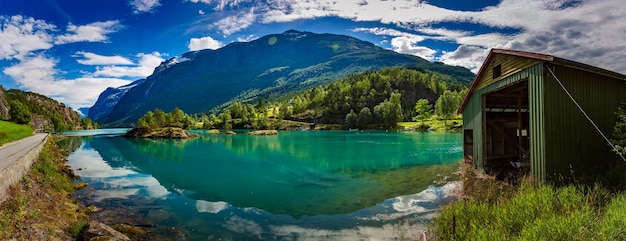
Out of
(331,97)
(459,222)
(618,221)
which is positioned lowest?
(459,222)

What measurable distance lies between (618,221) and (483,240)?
2.82 metres

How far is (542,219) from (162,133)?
104489 millimetres

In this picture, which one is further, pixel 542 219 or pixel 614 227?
pixel 542 219

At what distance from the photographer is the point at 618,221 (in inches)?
291

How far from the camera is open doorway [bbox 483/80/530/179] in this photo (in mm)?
21578

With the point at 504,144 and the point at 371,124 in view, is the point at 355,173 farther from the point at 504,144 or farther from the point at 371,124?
the point at 371,124

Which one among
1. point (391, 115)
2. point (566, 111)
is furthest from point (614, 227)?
point (391, 115)

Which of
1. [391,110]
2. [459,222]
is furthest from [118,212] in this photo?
[391,110]

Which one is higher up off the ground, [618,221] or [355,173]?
[618,221]

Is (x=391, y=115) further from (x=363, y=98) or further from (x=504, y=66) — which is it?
(x=504, y=66)

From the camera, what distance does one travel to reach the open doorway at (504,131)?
2158 centimetres

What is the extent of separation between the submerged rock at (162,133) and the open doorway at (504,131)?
86.1 m

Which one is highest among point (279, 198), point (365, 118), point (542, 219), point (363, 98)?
point (363, 98)

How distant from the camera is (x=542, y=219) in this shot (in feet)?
30.1
